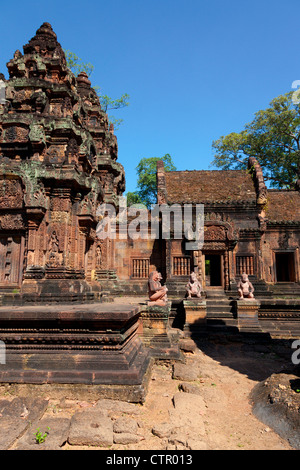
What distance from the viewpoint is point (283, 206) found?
19812mm

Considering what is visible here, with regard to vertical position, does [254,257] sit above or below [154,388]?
above

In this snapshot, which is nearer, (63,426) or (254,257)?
(63,426)

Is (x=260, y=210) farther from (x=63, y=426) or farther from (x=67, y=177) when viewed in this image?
(x=63, y=426)

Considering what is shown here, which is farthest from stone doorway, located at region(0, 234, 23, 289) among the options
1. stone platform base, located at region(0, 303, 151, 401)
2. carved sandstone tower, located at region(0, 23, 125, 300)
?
stone platform base, located at region(0, 303, 151, 401)

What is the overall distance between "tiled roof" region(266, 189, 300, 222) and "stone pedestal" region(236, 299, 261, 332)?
8249 millimetres

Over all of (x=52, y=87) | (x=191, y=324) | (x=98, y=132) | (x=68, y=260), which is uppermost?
(x=98, y=132)

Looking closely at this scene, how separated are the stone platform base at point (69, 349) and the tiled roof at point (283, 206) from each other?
1598 centimetres

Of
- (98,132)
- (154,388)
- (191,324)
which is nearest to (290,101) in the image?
(98,132)

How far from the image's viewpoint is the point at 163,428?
12.2 ft

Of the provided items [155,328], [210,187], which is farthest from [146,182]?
[155,328]

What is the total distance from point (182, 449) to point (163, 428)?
461 mm

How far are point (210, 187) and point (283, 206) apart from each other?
17.6 ft

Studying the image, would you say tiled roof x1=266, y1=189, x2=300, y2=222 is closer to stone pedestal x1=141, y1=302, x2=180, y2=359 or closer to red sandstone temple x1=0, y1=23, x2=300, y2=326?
red sandstone temple x1=0, y1=23, x2=300, y2=326

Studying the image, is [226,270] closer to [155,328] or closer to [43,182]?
[155,328]
